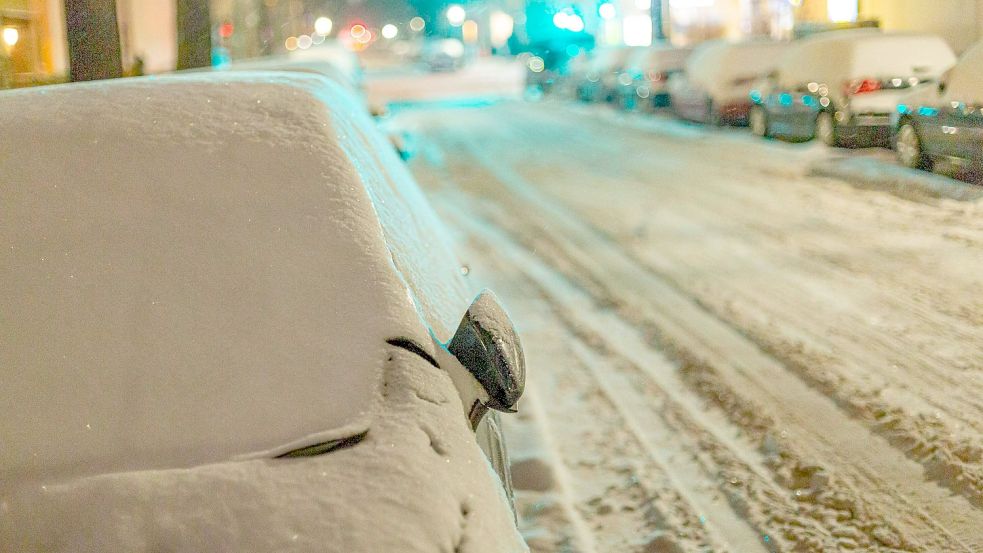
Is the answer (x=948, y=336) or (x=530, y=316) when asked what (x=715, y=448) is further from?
(x=530, y=316)

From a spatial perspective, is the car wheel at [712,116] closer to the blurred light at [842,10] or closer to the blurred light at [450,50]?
the blurred light at [842,10]

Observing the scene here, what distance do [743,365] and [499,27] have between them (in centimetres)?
7412

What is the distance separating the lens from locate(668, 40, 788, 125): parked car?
22016mm

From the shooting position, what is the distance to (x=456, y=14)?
326 ft

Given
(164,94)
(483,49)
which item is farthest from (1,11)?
(483,49)

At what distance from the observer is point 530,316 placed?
768 centimetres

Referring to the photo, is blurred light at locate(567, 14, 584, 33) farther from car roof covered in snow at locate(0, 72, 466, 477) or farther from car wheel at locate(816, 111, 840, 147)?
car roof covered in snow at locate(0, 72, 466, 477)

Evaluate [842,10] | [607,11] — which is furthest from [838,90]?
[607,11]

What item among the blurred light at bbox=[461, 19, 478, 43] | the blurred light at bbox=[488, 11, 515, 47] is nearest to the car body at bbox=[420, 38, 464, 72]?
the blurred light at bbox=[488, 11, 515, 47]

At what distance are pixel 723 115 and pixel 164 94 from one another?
19655 millimetres

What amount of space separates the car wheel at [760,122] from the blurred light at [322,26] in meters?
83.9

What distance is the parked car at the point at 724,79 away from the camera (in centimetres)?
2202

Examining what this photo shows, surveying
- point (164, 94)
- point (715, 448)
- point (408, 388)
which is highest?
point (164, 94)

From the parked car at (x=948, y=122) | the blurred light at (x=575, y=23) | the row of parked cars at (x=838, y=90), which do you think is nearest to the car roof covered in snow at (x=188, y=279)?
the parked car at (x=948, y=122)
